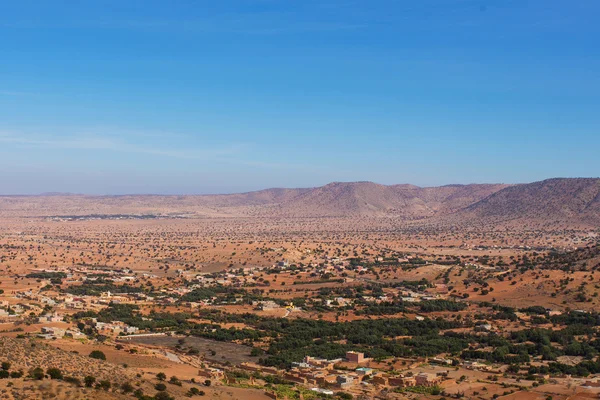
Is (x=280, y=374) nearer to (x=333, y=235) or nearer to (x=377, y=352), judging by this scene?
(x=377, y=352)

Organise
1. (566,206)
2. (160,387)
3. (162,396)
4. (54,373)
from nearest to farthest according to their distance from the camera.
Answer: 1. (54,373)
2. (162,396)
3. (160,387)
4. (566,206)

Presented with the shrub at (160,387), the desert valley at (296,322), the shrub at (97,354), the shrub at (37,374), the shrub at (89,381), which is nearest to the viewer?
the shrub at (37,374)

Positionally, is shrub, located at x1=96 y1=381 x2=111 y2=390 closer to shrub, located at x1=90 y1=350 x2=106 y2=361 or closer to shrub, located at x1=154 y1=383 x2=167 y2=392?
shrub, located at x1=154 y1=383 x2=167 y2=392

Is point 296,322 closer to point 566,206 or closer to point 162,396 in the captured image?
point 162,396

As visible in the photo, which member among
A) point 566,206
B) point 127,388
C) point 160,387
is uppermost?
point 566,206

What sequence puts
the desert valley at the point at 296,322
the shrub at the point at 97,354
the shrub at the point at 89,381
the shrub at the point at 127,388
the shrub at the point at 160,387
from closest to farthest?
the shrub at the point at 89,381
the shrub at the point at 127,388
the shrub at the point at 160,387
the desert valley at the point at 296,322
the shrub at the point at 97,354

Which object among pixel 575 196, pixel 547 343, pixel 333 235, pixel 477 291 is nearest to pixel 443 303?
pixel 477 291

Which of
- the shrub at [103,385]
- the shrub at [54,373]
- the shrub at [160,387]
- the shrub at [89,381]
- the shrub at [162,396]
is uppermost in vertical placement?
the shrub at [54,373]

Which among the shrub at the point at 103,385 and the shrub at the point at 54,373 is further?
the shrub at the point at 54,373

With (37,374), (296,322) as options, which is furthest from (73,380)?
(296,322)

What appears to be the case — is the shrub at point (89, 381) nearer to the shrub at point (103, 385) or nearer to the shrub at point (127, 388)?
the shrub at point (103, 385)

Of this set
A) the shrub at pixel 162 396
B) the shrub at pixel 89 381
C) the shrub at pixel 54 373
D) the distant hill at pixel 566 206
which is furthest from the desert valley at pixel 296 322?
the distant hill at pixel 566 206

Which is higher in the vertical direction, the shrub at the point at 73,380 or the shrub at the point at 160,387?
Answer: the shrub at the point at 73,380
